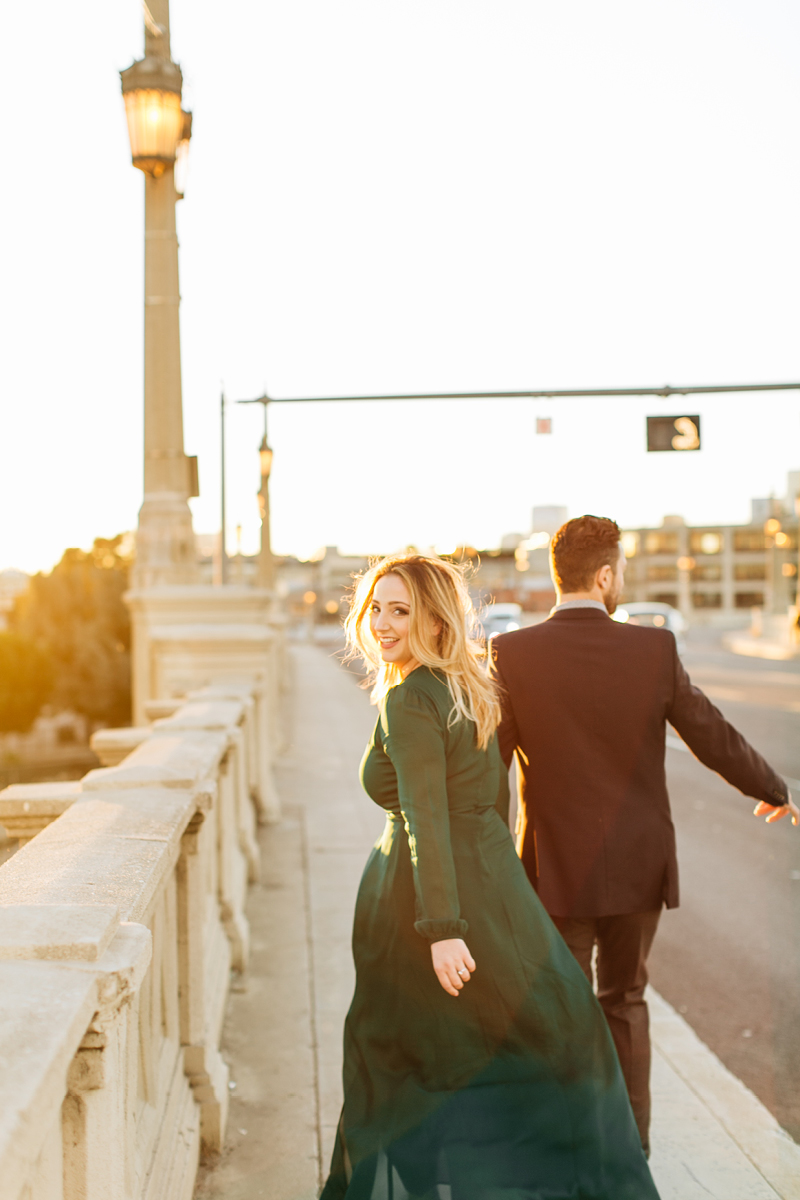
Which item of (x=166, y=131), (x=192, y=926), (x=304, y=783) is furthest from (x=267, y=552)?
(x=192, y=926)

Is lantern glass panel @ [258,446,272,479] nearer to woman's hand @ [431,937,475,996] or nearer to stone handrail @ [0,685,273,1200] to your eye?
stone handrail @ [0,685,273,1200]

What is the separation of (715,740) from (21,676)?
173ft

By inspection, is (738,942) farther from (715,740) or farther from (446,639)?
(446,639)

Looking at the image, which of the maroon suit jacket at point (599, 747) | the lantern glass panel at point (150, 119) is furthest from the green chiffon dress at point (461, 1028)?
the lantern glass panel at point (150, 119)

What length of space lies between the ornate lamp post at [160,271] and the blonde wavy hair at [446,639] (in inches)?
230

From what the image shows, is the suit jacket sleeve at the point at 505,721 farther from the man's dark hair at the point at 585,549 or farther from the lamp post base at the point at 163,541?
the lamp post base at the point at 163,541

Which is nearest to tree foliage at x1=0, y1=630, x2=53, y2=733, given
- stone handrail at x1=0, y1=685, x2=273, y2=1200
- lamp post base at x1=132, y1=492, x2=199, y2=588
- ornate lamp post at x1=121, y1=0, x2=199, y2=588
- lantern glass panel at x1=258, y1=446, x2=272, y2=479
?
lantern glass panel at x1=258, y1=446, x2=272, y2=479

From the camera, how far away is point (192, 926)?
3.23 metres

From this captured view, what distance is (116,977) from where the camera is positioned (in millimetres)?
1505

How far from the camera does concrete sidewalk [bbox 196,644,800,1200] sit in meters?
3.21

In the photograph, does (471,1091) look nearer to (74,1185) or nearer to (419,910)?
(419,910)

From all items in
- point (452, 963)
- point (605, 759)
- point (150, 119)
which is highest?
point (150, 119)

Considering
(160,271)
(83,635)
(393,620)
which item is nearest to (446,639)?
(393,620)

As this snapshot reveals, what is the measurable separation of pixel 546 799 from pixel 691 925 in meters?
4.02
